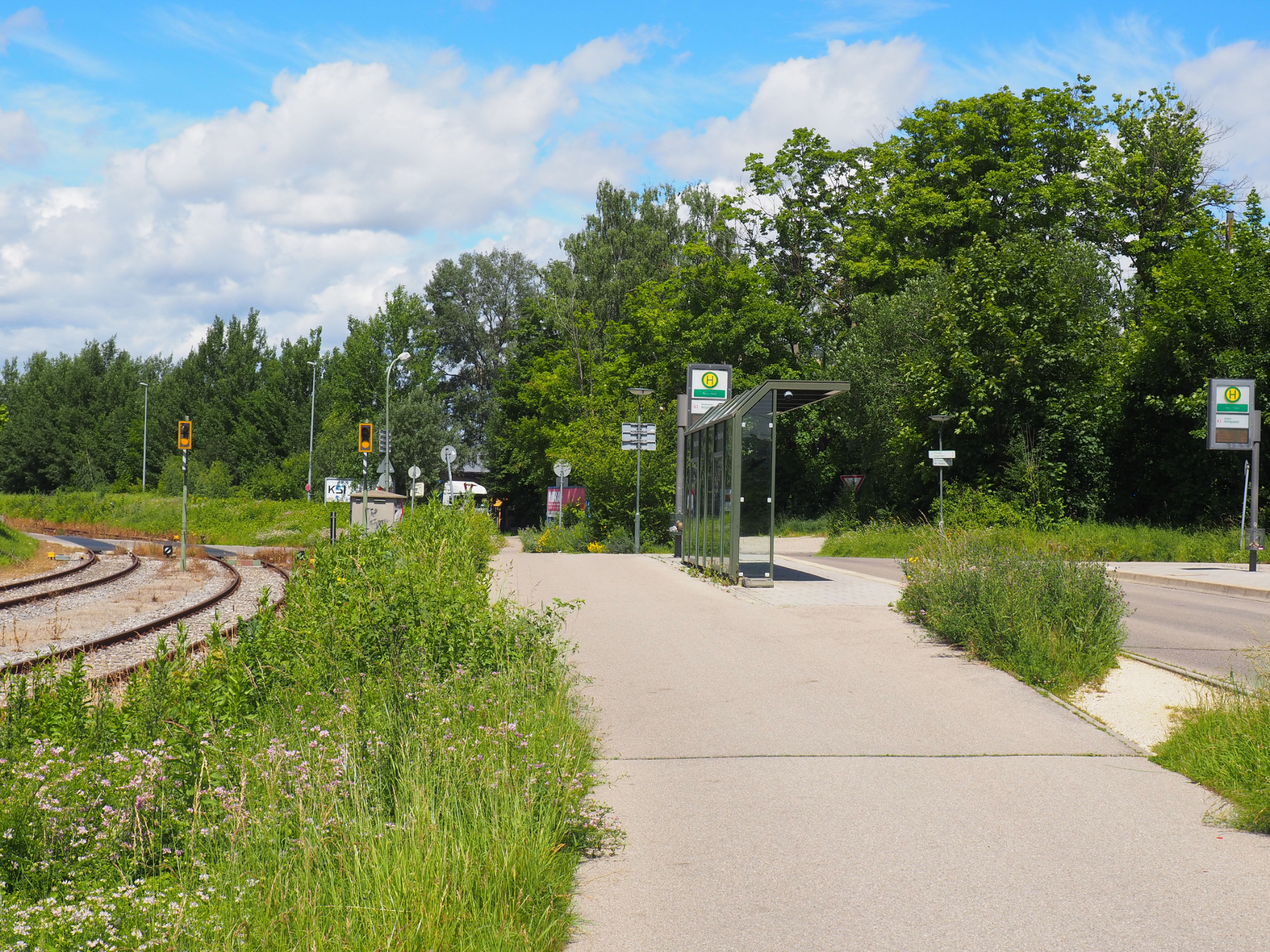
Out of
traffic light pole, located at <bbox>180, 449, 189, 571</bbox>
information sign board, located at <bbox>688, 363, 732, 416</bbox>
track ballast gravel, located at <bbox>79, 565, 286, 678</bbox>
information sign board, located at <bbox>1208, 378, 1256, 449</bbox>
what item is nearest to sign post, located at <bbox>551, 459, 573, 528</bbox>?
information sign board, located at <bbox>688, 363, 732, 416</bbox>

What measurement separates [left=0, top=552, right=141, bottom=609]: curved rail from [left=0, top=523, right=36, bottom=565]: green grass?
3396 mm

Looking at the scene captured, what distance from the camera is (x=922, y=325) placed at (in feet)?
131

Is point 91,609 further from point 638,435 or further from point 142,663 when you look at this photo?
point 638,435

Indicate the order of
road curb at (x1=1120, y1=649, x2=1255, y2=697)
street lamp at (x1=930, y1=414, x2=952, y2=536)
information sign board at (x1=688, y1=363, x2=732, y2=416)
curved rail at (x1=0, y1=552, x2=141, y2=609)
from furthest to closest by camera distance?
street lamp at (x1=930, y1=414, x2=952, y2=536), information sign board at (x1=688, y1=363, x2=732, y2=416), curved rail at (x1=0, y1=552, x2=141, y2=609), road curb at (x1=1120, y1=649, x2=1255, y2=697)

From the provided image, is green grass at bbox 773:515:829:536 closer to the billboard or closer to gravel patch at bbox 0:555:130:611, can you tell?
the billboard

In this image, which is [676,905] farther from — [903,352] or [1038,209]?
[1038,209]

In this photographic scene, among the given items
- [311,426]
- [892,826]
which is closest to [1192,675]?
[892,826]

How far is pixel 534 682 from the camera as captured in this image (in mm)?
7016

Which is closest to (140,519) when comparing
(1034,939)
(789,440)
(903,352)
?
(789,440)

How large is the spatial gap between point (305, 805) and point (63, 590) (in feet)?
58.4

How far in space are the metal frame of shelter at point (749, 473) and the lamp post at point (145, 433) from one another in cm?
6895

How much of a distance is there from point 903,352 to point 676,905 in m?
38.1

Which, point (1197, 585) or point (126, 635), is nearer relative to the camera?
point (126, 635)

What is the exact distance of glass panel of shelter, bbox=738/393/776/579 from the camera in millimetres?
17766
